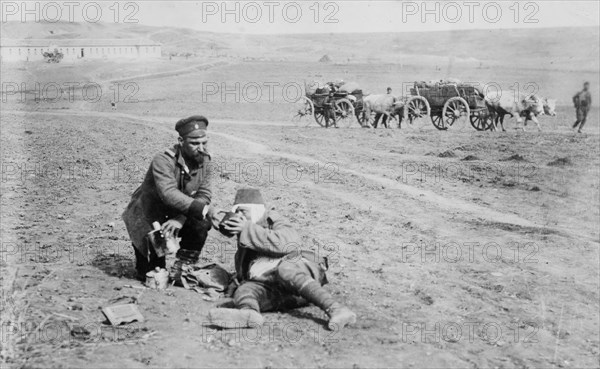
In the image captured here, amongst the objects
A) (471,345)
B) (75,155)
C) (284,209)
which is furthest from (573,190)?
(75,155)

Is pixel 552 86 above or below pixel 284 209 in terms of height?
→ above

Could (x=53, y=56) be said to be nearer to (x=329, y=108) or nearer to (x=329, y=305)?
(x=329, y=108)

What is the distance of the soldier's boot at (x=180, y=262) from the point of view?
592cm

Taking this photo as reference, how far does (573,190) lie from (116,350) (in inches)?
345

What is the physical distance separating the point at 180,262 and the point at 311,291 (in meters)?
1.63

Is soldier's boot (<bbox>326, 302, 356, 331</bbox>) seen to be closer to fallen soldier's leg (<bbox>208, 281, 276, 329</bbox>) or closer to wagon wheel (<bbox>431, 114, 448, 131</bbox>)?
fallen soldier's leg (<bbox>208, 281, 276, 329</bbox>)

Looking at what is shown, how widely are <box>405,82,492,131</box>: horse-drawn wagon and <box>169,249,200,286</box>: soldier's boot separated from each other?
537 inches

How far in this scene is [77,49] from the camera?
6138 centimetres

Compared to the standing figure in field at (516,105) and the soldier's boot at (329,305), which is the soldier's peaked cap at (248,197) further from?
the standing figure in field at (516,105)

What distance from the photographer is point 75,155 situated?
13.4 m

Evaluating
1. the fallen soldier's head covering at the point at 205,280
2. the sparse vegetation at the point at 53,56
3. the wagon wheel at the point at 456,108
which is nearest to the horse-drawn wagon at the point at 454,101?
the wagon wheel at the point at 456,108

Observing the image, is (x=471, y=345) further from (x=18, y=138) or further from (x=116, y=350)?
(x=18, y=138)

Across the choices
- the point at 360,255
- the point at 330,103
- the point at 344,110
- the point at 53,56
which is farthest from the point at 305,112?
the point at 53,56

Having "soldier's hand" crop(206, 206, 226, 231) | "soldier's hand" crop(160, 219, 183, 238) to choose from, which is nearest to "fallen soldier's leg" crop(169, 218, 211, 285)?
"soldier's hand" crop(160, 219, 183, 238)
